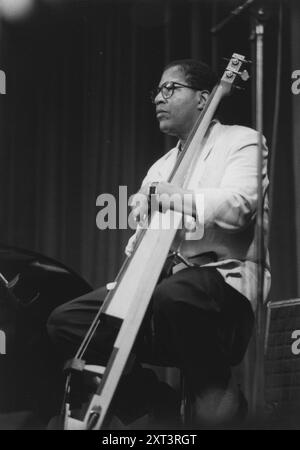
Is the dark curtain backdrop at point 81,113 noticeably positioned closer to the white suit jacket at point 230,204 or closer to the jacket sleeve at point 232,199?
the white suit jacket at point 230,204

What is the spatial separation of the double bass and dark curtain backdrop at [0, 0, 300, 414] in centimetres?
74

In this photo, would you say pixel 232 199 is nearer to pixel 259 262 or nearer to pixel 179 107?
pixel 259 262

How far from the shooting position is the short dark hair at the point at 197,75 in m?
2.07

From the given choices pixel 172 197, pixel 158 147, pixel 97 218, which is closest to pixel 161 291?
pixel 172 197

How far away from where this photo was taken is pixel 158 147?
8.83 ft

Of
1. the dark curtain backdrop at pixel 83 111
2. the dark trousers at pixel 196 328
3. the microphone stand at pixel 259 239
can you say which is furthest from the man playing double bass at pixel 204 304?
the dark curtain backdrop at pixel 83 111

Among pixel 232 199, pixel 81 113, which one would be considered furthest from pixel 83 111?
pixel 232 199

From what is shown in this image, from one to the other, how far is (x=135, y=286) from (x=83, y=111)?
122 cm

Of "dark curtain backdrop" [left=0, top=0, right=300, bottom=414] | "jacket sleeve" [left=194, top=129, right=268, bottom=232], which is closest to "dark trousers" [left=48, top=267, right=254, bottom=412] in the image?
"jacket sleeve" [left=194, top=129, right=268, bottom=232]

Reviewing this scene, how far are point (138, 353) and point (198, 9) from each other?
1371mm

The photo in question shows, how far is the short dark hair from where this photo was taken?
207cm

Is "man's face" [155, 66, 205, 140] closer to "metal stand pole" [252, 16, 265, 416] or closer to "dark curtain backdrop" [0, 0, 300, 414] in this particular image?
"metal stand pole" [252, 16, 265, 416]

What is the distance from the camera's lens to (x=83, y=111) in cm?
275
